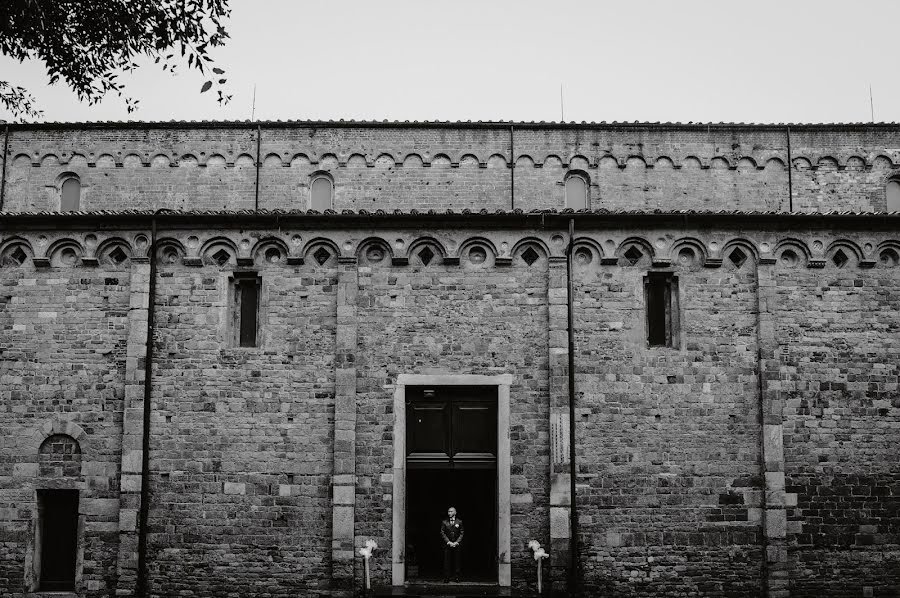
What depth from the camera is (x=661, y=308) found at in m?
12.1

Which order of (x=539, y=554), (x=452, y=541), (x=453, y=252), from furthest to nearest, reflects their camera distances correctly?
1. (x=453, y=252)
2. (x=452, y=541)
3. (x=539, y=554)

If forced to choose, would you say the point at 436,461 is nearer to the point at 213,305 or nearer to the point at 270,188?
the point at 213,305

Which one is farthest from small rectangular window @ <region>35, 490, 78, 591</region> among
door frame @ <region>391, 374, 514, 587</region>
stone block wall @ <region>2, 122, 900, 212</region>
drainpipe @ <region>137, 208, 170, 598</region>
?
stone block wall @ <region>2, 122, 900, 212</region>

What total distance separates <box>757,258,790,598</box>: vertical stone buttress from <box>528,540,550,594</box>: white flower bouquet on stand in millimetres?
3163

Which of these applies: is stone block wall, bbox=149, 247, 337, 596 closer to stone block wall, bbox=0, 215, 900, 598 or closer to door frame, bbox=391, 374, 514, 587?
stone block wall, bbox=0, 215, 900, 598

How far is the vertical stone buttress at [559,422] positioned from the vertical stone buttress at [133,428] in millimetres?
5937

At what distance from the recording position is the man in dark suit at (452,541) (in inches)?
441

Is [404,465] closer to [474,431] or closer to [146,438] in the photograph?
[474,431]

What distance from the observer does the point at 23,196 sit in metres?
15.3

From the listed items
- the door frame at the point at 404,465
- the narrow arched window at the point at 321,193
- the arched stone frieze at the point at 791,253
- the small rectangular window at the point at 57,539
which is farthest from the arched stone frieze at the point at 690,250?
the small rectangular window at the point at 57,539

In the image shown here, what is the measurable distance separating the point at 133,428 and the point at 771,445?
9252mm

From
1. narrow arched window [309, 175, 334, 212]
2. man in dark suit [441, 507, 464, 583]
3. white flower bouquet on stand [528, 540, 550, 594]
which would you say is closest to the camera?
white flower bouquet on stand [528, 540, 550, 594]

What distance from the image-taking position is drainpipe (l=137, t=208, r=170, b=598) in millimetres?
11250

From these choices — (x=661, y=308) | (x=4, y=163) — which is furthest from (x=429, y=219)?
(x=4, y=163)
